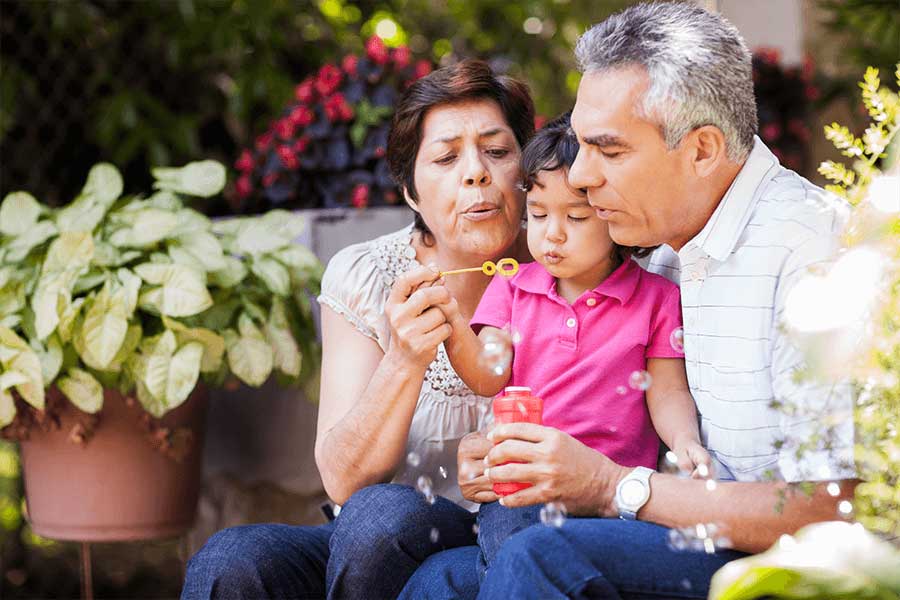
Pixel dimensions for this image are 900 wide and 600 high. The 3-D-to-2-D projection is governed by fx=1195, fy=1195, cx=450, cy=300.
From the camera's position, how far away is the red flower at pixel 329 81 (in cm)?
348

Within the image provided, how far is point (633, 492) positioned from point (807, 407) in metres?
0.33

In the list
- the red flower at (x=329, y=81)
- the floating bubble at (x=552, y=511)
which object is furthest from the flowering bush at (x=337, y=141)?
the floating bubble at (x=552, y=511)

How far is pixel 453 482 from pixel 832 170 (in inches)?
42.9

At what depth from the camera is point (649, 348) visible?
2.16m

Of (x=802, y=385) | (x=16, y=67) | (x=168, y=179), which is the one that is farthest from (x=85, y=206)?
(x=802, y=385)

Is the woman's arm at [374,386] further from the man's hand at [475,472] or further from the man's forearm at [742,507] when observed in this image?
the man's forearm at [742,507]

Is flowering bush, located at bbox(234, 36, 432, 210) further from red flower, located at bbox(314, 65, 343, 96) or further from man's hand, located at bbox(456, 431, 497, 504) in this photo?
man's hand, located at bbox(456, 431, 497, 504)

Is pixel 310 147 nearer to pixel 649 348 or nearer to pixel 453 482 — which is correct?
pixel 453 482

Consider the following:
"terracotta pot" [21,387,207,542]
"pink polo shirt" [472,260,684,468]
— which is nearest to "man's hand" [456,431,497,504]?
"pink polo shirt" [472,260,684,468]

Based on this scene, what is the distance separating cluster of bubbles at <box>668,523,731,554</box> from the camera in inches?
70.2

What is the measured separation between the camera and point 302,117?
3447 mm

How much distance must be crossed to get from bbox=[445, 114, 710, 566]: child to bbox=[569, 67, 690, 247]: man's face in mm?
105

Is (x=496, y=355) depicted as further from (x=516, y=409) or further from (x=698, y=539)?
(x=698, y=539)

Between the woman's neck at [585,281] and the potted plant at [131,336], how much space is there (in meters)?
0.95
